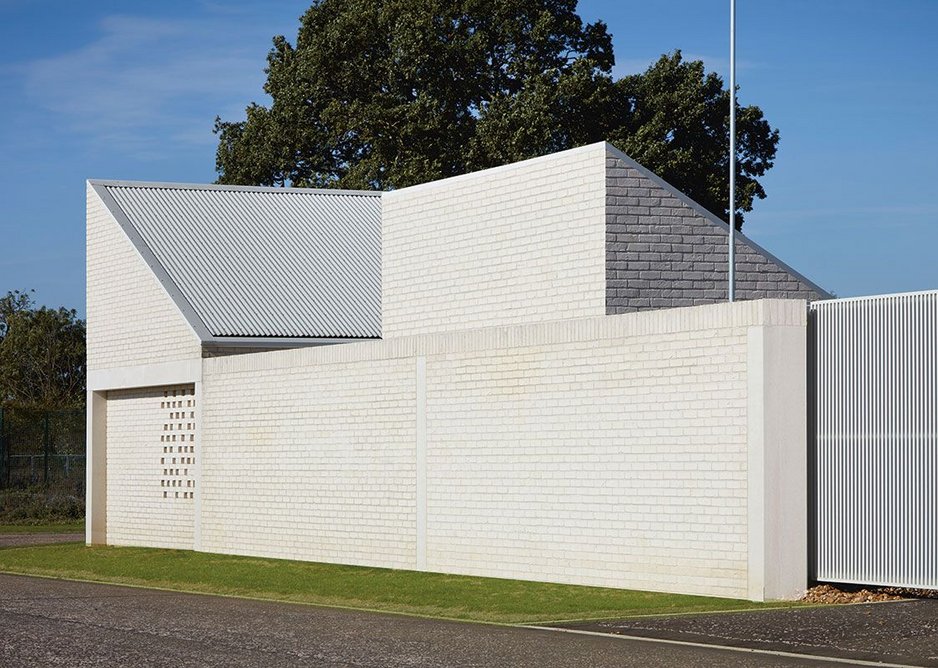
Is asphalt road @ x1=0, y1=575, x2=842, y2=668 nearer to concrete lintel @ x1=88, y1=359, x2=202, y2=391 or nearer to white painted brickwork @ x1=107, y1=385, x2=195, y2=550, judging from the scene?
concrete lintel @ x1=88, y1=359, x2=202, y2=391

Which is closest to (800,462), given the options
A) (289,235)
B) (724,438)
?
(724,438)

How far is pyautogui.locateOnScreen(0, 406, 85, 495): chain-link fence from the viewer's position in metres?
42.8

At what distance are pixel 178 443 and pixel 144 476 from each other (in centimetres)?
176

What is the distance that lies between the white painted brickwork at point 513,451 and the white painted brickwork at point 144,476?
1.65 metres

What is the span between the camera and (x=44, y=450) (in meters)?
43.2

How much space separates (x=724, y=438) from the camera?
1747 cm

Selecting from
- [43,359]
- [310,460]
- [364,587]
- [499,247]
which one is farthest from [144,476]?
[43,359]

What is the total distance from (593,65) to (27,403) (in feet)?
96.1

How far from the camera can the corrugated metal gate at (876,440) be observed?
52.7 ft

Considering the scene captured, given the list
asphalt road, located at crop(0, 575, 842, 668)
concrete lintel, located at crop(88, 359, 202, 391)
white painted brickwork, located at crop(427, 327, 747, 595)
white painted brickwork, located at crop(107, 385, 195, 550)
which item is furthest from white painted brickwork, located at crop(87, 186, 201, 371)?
asphalt road, located at crop(0, 575, 842, 668)

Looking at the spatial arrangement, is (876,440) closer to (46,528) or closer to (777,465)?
(777,465)

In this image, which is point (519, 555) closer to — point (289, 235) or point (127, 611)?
point (127, 611)

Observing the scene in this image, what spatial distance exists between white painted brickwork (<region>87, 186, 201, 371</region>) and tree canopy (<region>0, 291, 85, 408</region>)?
33741mm

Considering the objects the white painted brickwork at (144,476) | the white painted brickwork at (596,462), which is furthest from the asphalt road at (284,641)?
the white painted brickwork at (144,476)
